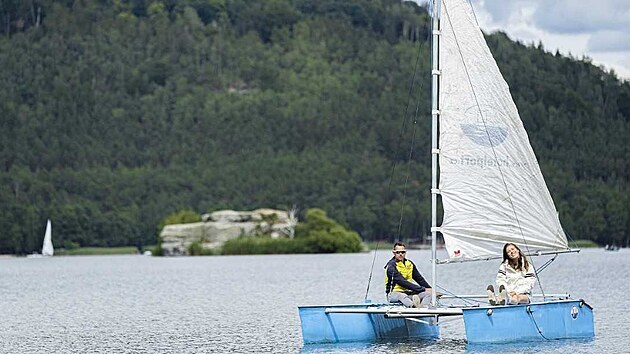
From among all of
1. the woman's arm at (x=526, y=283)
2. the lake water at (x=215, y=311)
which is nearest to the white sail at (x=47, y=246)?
the lake water at (x=215, y=311)

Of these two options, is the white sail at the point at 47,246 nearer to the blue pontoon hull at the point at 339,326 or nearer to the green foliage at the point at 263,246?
the green foliage at the point at 263,246

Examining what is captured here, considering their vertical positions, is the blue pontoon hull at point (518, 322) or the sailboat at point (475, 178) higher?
the sailboat at point (475, 178)

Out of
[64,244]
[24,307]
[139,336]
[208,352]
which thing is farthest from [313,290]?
[64,244]

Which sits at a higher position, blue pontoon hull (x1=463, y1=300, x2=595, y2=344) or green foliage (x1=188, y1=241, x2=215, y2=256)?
blue pontoon hull (x1=463, y1=300, x2=595, y2=344)

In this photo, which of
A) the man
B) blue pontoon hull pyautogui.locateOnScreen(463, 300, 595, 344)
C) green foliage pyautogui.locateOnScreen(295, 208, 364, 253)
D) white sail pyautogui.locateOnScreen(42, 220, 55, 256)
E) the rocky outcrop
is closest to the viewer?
blue pontoon hull pyautogui.locateOnScreen(463, 300, 595, 344)

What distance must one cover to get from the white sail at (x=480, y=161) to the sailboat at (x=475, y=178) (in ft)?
0.08

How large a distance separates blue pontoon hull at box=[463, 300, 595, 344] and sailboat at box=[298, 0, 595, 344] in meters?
0.05

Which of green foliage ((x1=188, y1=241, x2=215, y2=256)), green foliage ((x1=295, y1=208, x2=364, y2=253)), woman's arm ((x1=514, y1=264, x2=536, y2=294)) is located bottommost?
green foliage ((x1=188, y1=241, x2=215, y2=256))

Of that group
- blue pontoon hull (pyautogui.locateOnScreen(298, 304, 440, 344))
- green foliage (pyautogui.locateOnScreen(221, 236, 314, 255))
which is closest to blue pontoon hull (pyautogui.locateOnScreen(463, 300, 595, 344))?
blue pontoon hull (pyautogui.locateOnScreen(298, 304, 440, 344))

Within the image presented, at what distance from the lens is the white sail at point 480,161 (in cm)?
3391

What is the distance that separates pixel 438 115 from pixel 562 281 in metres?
43.8

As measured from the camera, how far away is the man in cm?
3422

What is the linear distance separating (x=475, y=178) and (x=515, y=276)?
2.52m

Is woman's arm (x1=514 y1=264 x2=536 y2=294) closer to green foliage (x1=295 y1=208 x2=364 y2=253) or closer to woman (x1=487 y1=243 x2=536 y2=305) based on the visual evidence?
woman (x1=487 y1=243 x2=536 y2=305)
